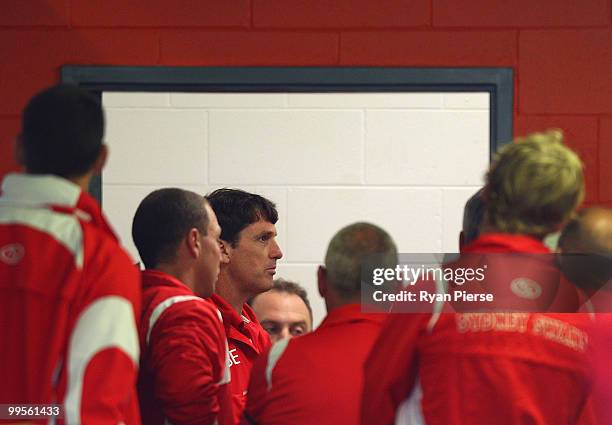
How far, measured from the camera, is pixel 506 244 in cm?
174

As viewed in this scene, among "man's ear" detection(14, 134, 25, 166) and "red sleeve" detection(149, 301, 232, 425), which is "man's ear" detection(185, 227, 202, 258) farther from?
"man's ear" detection(14, 134, 25, 166)

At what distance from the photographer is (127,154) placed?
11.6 feet

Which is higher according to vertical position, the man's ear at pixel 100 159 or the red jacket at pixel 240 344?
the man's ear at pixel 100 159

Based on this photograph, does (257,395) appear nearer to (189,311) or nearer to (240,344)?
(189,311)

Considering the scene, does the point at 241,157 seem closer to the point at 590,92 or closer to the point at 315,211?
the point at 315,211

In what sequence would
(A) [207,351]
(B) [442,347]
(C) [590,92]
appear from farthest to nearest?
(C) [590,92] < (A) [207,351] < (B) [442,347]

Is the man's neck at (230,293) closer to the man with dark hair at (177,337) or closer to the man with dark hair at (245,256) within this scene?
the man with dark hair at (245,256)

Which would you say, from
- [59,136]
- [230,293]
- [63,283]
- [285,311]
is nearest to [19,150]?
[59,136]

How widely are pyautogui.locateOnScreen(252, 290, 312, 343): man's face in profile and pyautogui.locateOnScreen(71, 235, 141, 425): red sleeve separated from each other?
1740mm

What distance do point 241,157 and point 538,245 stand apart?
1877 mm

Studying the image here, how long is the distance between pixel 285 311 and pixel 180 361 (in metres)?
1.38

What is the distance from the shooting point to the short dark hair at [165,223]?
Answer: 222 cm

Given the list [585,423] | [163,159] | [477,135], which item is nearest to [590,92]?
[477,135]

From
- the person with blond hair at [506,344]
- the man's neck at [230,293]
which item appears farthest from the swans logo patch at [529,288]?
the man's neck at [230,293]
